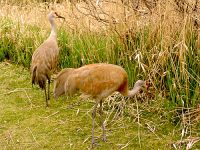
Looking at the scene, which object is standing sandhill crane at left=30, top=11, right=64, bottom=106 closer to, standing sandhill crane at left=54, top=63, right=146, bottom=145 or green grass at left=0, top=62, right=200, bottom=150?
green grass at left=0, top=62, right=200, bottom=150

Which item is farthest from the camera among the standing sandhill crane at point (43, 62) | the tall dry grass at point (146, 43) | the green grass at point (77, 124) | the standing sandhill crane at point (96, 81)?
the standing sandhill crane at point (43, 62)

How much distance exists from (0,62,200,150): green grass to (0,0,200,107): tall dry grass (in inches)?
9.0

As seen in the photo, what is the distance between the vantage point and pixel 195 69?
158 inches

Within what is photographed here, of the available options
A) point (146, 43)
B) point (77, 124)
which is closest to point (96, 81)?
point (77, 124)

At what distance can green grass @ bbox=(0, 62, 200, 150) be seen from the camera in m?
3.81

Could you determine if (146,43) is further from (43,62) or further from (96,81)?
(43,62)

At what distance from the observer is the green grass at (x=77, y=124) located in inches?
150

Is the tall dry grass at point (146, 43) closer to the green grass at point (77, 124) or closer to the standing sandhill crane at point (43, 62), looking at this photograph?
the green grass at point (77, 124)

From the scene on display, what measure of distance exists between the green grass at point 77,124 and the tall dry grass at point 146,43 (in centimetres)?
23

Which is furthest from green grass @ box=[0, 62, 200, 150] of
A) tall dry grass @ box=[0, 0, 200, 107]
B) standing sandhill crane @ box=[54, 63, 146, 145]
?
standing sandhill crane @ box=[54, 63, 146, 145]

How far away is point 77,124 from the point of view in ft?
13.7

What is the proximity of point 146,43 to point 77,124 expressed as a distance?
3.45ft

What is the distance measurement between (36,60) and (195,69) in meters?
1.62

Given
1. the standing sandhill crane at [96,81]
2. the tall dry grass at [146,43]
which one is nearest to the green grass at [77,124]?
the tall dry grass at [146,43]
